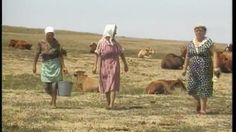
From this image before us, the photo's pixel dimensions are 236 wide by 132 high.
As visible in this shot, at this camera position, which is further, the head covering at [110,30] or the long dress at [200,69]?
the head covering at [110,30]

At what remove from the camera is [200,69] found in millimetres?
9758

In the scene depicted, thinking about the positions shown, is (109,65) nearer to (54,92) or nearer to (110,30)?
(110,30)

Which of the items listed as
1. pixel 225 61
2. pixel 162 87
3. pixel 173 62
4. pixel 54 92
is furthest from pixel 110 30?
pixel 173 62

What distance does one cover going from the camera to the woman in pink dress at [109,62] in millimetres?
10336

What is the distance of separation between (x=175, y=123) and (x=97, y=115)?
1346 millimetres

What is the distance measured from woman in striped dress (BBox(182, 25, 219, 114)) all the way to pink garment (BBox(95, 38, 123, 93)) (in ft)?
4.28

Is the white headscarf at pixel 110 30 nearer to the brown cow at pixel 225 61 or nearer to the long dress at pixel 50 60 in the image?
the long dress at pixel 50 60

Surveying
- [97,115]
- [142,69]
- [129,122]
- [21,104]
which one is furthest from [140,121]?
[142,69]

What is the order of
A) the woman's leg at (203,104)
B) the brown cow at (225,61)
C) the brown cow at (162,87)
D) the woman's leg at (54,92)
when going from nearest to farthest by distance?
1. the woman's leg at (203,104)
2. the woman's leg at (54,92)
3. the brown cow at (162,87)
4. the brown cow at (225,61)

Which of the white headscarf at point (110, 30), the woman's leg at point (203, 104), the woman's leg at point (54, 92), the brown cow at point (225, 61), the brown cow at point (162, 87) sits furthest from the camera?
the brown cow at point (225, 61)

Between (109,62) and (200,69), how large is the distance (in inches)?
64.9

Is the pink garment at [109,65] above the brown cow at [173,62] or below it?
above

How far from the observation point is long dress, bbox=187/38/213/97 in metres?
9.65

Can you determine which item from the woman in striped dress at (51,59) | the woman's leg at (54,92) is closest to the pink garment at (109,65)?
the woman in striped dress at (51,59)
